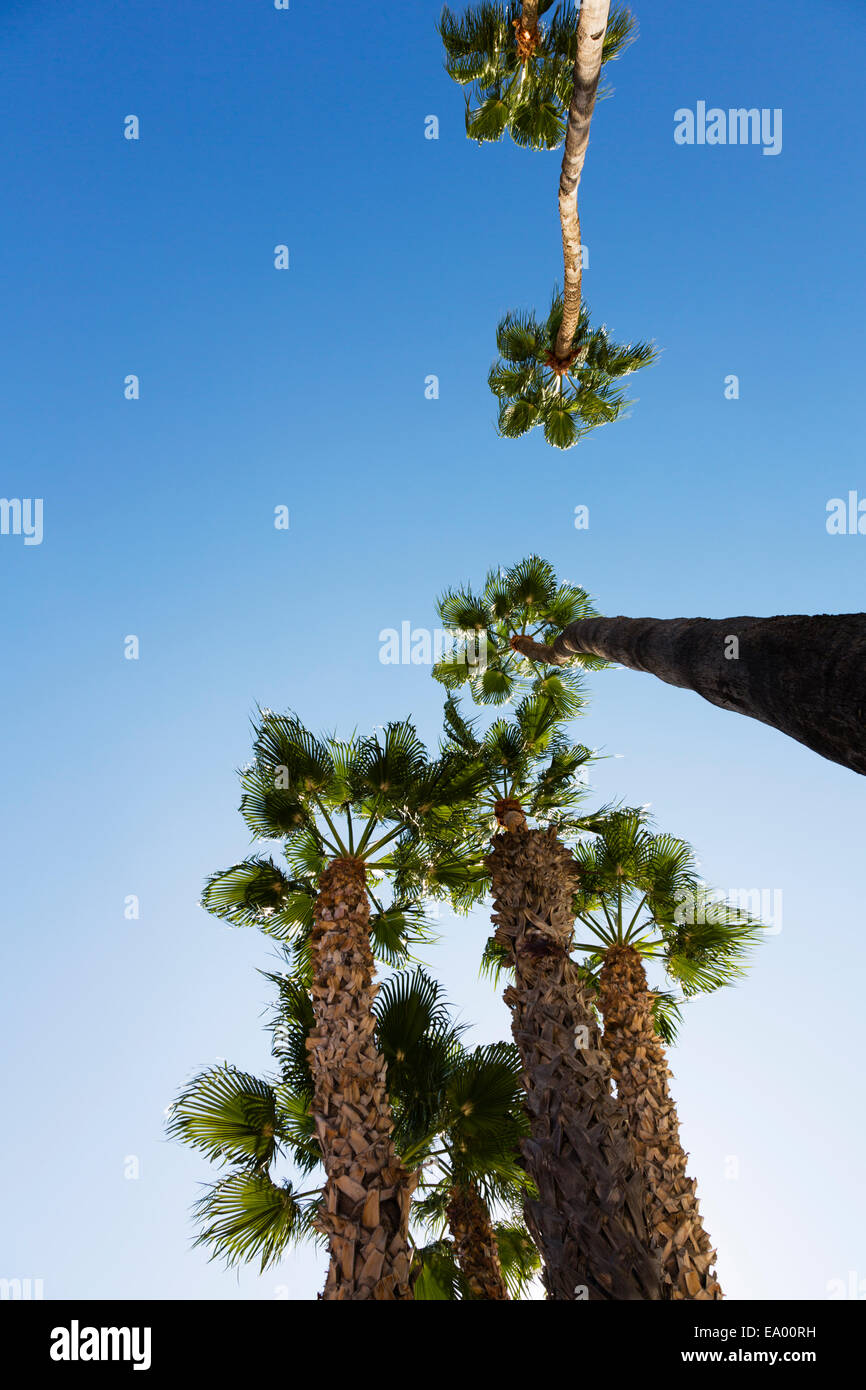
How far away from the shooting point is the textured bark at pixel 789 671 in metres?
2.08

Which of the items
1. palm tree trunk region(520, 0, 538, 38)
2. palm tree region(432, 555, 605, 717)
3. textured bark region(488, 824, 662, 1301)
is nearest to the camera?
textured bark region(488, 824, 662, 1301)

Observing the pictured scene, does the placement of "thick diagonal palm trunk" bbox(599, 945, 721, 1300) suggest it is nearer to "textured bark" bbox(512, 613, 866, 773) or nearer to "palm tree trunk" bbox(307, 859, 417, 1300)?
"palm tree trunk" bbox(307, 859, 417, 1300)

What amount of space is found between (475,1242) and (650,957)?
13.8ft

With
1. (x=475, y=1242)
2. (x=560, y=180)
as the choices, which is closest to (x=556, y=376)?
(x=560, y=180)

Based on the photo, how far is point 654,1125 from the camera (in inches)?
267

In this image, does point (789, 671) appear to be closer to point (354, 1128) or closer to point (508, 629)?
point (354, 1128)

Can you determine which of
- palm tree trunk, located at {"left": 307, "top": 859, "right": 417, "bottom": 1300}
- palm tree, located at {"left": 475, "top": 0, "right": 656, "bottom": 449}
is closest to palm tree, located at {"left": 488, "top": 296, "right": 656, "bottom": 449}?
palm tree, located at {"left": 475, "top": 0, "right": 656, "bottom": 449}

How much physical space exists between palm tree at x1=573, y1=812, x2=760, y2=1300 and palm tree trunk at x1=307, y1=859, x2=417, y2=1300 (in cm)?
276

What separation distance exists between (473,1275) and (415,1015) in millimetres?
3420

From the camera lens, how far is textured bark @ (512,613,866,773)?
6.84 feet

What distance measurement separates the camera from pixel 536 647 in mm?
10008

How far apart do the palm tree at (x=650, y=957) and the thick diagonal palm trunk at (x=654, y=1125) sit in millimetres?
12
